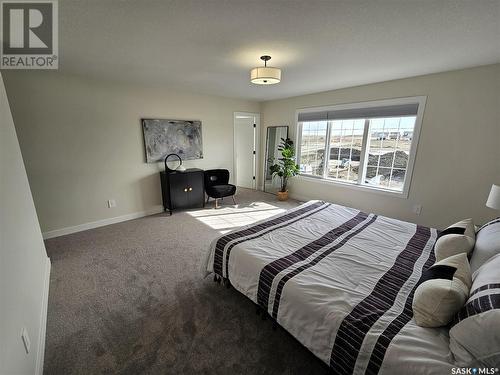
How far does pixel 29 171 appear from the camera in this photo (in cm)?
276

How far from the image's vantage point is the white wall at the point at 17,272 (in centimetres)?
101

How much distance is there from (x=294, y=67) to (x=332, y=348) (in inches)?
108

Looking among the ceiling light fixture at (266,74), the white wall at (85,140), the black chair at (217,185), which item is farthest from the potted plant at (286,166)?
the ceiling light fixture at (266,74)

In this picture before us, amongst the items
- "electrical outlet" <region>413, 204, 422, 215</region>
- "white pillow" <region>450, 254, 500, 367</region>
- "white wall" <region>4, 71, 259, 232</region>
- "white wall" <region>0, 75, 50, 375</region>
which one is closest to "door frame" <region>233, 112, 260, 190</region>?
"white wall" <region>4, 71, 259, 232</region>

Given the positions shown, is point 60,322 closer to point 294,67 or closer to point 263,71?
point 263,71

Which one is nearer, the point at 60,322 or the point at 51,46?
the point at 60,322

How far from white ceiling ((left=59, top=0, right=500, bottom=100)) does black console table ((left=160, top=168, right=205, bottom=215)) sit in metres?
1.65

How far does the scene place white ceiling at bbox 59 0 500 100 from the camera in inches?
54.9

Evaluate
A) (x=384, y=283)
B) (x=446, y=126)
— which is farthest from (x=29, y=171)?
(x=446, y=126)

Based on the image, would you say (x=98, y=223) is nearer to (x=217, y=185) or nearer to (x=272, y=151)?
(x=217, y=185)

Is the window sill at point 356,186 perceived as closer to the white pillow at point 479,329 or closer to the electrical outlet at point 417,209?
the electrical outlet at point 417,209

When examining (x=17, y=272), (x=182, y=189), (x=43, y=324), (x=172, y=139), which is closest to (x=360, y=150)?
(x=182, y=189)

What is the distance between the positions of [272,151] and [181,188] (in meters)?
2.42

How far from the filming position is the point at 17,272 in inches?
49.7
